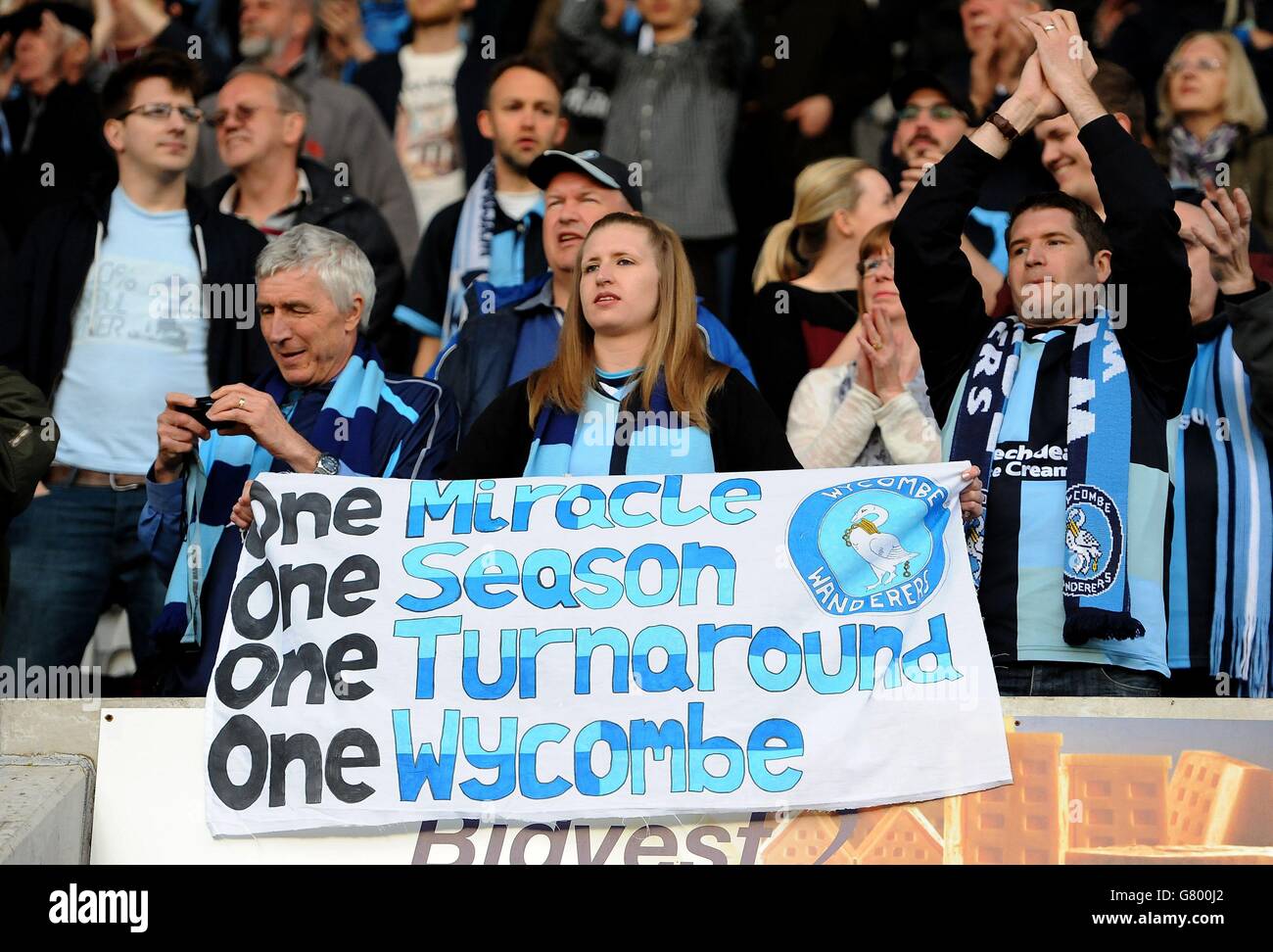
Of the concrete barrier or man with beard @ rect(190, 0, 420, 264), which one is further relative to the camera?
man with beard @ rect(190, 0, 420, 264)

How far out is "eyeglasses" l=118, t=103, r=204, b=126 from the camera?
7.93 metres

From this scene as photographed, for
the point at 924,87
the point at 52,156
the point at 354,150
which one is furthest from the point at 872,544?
the point at 52,156

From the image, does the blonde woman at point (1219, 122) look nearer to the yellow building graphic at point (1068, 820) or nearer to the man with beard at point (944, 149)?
the man with beard at point (944, 149)

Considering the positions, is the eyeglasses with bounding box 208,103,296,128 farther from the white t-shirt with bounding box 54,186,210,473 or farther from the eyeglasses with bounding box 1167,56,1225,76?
the eyeglasses with bounding box 1167,56,1225,76

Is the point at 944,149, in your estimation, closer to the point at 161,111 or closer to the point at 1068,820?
the point at 161,111

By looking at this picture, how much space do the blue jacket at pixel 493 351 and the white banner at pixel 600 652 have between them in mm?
1171

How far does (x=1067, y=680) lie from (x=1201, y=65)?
3.91m

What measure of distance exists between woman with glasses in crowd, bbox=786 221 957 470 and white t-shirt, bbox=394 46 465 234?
2.75 meters

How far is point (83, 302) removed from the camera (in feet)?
25.1

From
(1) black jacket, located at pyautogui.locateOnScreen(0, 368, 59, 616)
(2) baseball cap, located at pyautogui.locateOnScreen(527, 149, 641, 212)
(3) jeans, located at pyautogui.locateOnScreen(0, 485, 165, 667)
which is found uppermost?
(2) baseball cap, located at pyautogui.locateOnScreen(527, 149, 641, 212)

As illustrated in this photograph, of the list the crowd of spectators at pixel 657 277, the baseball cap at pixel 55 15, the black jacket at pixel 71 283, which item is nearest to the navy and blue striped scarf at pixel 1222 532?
the crowd of spectators at pixel 657 277

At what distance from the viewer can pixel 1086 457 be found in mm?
5809

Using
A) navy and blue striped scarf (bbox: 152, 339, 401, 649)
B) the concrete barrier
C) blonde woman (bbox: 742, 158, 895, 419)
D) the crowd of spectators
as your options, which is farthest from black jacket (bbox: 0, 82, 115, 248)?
the concrete barrier
